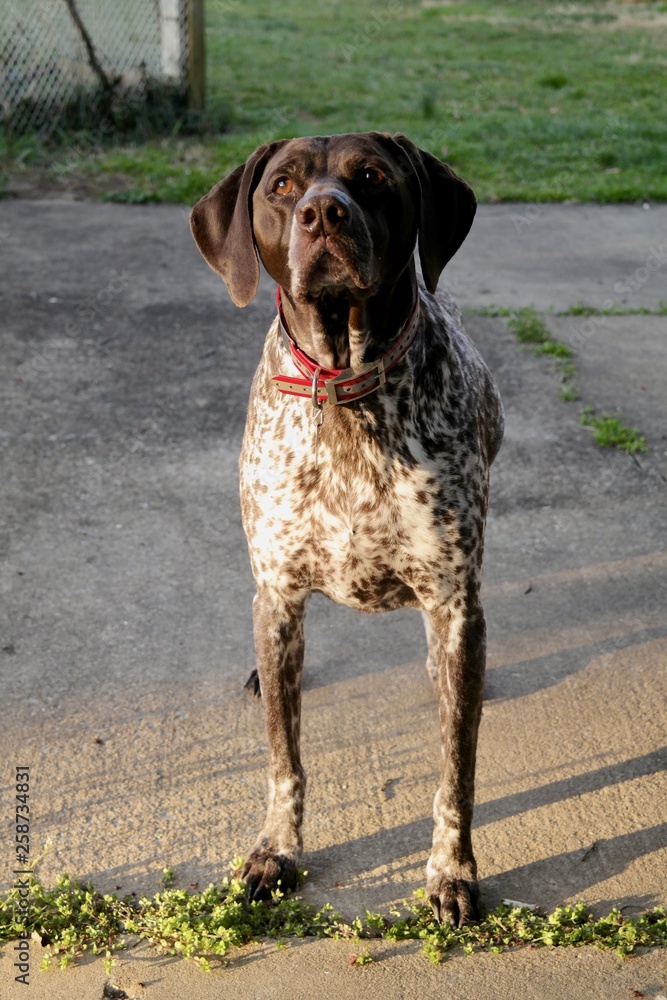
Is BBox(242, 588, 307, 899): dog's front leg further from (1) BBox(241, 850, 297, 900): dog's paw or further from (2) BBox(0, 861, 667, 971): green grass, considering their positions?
(2) BBox(0, 861, 667, 971): green grass

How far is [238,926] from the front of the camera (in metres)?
2.71

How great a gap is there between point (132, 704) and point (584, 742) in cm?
143

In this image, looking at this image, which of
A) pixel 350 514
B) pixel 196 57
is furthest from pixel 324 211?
pixel 196 57

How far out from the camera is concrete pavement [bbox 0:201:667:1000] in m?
2.88

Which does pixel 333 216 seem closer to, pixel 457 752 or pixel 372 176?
pixel 372 176

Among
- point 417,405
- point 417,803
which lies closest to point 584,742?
point 417,803

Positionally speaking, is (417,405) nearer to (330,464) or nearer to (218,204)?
(330,464)

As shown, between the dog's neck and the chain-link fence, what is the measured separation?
763cm

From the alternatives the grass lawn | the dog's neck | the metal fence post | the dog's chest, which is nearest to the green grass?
the dog's chest

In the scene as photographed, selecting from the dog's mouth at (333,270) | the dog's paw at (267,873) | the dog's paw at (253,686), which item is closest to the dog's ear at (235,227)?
the dog's mouth at (333,270)

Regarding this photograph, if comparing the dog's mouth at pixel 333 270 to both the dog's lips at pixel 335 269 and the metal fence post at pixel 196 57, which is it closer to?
the dog's lips at pixel 335 269

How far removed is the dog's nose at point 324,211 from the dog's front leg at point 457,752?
101cm

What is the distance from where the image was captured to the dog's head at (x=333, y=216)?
2.46 meters

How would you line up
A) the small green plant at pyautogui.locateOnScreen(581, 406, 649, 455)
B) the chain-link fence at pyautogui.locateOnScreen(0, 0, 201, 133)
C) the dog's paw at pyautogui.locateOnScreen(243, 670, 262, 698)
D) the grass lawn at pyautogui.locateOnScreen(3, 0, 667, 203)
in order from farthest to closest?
1. the chain-link fence at pyautogui.locateOnScreen(0, 0, 201, 133)
2. the grass lawn at pyautogui.locateOnScreen(3, 0, 667, 203)
3. the small green plant at pyautogui.locateOnScreen(581, 406, 649, 455)
4. the dog's paw at pyautogui.locateOnScreen(243, 670, 262, 698)
